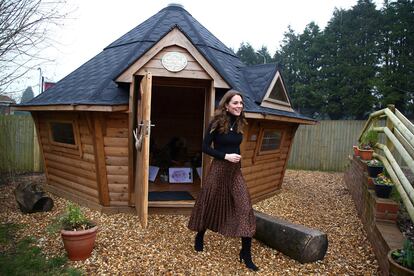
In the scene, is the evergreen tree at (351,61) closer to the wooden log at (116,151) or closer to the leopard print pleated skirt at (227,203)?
the wooden log at (116,151)

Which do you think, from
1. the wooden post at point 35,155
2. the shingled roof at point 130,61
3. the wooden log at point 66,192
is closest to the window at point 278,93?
the shingled roof at point 130,61

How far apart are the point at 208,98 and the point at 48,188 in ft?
14.4

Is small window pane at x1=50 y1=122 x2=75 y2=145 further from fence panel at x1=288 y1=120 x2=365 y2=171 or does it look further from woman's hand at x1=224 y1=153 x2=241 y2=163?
fence panel at x1=288 y1=120 x2=365 y2=171

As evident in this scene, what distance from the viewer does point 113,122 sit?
5.50 metres

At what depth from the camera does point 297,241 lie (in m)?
3.87

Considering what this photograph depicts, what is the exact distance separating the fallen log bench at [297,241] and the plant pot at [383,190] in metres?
1.09

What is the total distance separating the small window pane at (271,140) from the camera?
685 cm

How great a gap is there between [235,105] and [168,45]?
2119 mm

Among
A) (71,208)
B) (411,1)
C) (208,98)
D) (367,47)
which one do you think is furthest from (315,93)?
(71,208)

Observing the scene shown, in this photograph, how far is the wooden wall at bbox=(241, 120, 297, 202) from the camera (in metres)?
6.30

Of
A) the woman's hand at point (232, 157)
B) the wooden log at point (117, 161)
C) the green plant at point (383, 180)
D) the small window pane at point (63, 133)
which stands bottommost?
the wooden log at point (117, 161)

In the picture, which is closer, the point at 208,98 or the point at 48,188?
the point at 208,98

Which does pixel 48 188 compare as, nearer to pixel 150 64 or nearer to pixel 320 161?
pixel 150 64

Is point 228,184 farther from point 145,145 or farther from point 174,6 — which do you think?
point 174,6
